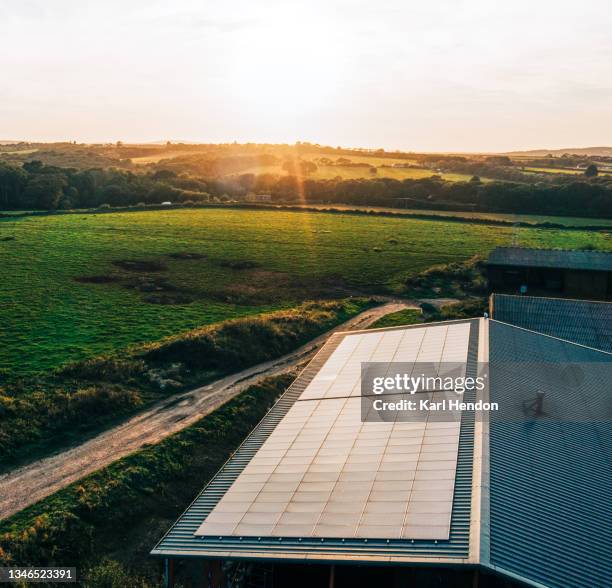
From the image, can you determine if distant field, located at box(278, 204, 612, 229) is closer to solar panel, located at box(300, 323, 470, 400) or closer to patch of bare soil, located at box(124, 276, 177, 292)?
patch of bare soil, located at box(124, 276, 177, 292)

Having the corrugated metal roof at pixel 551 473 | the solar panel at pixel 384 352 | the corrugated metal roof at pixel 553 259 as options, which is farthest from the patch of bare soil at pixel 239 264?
the corrugated metal roof at pixel 551 473

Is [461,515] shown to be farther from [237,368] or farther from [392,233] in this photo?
[392,233]

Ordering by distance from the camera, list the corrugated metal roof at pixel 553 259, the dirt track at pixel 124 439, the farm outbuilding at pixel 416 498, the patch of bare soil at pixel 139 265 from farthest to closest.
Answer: the patch of bare soil at pixel 139 265, the corrugated metal roof at pixel 553 259, the dirt track at pixel 124 439, the farm outbuilding at pixel 416 498

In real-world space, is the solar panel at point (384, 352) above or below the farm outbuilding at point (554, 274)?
below

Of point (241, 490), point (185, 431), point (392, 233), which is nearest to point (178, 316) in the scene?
point (185, 431)

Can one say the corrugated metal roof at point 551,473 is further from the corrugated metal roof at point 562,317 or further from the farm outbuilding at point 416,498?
the corrugated metal roof at point 562,317

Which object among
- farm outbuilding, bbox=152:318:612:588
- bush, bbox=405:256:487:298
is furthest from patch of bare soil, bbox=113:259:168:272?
farm outbuilding, bbox=152:318:612:588

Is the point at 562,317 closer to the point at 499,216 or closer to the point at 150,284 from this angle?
the point at 150,284
